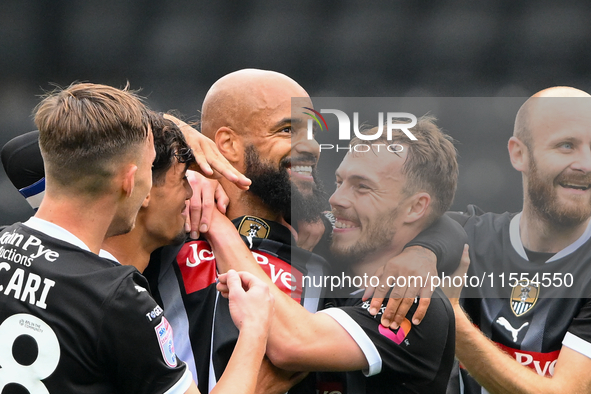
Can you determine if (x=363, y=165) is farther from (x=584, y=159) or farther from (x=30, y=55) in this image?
(x=30, y=55)

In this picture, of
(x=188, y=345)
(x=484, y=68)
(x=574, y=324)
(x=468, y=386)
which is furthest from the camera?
(x=484, y=68)

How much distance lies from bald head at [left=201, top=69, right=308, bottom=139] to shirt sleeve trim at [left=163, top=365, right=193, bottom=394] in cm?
79

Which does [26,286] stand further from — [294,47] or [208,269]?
[294,47]

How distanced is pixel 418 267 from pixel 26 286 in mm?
923

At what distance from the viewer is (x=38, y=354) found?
3.50 ft

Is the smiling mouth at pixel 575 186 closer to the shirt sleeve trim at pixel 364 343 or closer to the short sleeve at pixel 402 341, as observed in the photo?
the short sleeve at pixel 402 341

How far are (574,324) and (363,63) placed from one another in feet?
6.46

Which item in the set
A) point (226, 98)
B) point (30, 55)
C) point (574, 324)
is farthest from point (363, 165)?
point (30, 55)

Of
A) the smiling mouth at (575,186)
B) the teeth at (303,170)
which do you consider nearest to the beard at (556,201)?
the smiling mouth at (575,186)

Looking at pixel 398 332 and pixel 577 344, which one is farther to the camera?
pixel 577 344

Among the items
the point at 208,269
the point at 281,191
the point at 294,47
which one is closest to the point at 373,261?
the point at 281,191

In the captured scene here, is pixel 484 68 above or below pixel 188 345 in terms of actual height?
above

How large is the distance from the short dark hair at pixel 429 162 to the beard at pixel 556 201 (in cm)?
22

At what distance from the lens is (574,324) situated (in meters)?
1.68
